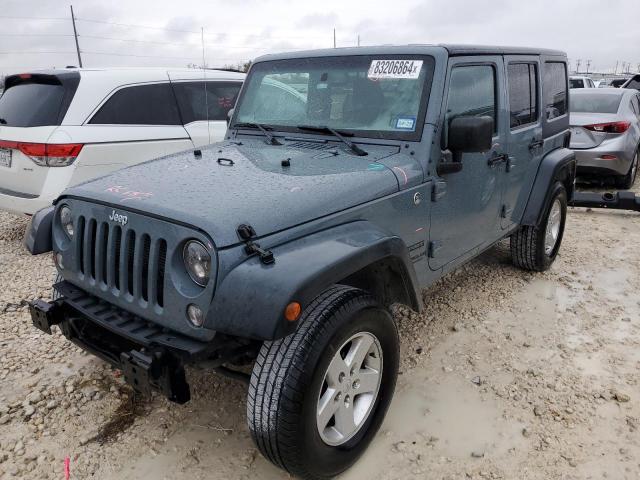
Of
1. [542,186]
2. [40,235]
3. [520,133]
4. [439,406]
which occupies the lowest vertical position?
[439,406]

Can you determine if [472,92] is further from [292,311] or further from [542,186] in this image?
[292,311]

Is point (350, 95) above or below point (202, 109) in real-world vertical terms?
above

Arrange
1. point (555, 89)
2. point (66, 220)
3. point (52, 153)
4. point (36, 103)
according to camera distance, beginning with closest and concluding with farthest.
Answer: point (66, 220)
point (555, 89)
point (52, 153)
point (36, 103)

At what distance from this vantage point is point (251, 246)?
2.16m

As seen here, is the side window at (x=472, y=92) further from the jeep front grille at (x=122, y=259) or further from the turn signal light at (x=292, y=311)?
the jeep front grille at (x=122, y=259)

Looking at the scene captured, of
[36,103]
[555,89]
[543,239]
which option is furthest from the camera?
[36,103]

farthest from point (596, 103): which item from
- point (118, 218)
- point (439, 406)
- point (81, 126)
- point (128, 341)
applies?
point (128, 341)

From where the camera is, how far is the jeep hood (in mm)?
2297

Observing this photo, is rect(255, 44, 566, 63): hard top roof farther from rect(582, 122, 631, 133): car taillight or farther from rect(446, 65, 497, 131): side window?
rect(582, 122, 631, 133): car taillight

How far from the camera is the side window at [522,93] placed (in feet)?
13.2

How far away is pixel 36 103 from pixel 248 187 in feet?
12.6

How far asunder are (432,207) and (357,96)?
84 centimetres

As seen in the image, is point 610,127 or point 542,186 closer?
point 542,186

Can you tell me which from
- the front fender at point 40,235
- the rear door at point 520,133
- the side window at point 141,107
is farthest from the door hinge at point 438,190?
the side window at point 141,107
